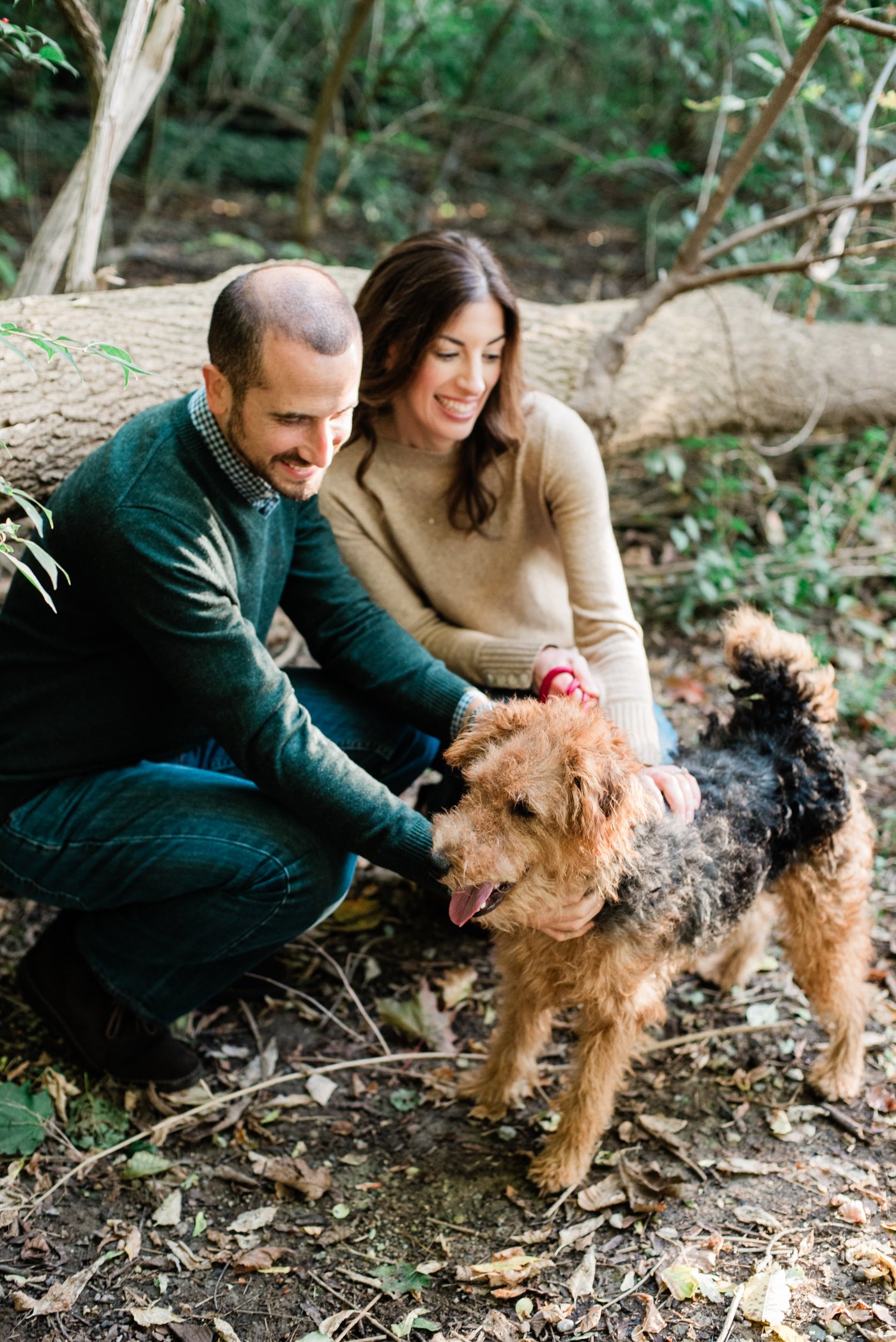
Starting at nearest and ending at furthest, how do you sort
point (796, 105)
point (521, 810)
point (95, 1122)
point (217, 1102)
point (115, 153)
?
1. point (521, 810)
2. point (95, 1122)
3. point (217, 1102)
4. point (115, 153)
5. point (796, 105)

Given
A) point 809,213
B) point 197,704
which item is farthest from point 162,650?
point 809,213

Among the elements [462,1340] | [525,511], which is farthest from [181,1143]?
[525,511]

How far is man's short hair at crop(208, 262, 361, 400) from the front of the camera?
2.45 metres

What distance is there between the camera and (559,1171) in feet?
9.57

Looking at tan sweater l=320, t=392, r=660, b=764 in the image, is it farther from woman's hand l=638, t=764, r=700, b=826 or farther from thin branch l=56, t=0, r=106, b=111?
thin branch l=56, t=0, r=106, b=111

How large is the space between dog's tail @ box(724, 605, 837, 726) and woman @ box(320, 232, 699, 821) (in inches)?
14.3

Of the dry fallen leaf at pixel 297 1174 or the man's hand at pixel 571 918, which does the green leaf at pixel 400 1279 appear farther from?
the man's hand at pixel 571 918

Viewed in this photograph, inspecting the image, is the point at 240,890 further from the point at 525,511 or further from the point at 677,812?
the point at 525,511

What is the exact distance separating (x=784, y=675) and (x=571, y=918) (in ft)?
3.65

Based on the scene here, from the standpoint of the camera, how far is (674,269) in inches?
194

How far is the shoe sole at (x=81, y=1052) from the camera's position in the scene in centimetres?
315

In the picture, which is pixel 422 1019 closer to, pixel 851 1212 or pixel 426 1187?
pixel 426 1187

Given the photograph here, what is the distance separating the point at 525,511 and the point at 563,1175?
7.39 ft

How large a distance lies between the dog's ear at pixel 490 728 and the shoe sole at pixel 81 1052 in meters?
1.49
